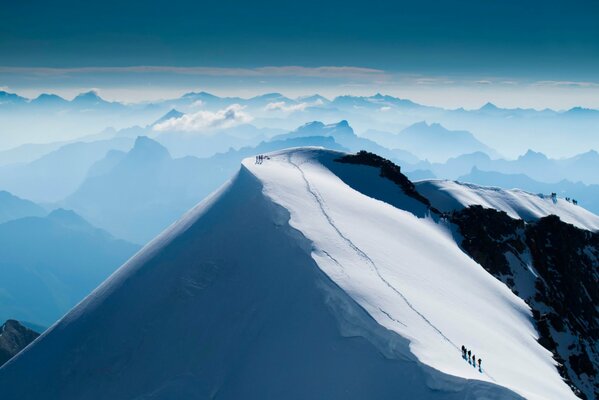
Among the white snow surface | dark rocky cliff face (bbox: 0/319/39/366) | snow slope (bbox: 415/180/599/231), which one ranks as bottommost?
dark rocky cliff face (bbox: 0/319/39/366)

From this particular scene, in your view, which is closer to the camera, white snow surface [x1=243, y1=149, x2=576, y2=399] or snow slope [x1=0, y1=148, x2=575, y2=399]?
snow slope [x1=0, y1=148, x2=575, y2=399]

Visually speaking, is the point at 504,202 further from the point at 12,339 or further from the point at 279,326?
the point at 12,339

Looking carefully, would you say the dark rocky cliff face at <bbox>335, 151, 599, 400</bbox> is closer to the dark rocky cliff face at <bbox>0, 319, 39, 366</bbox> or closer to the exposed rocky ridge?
the exposed rocky ridge

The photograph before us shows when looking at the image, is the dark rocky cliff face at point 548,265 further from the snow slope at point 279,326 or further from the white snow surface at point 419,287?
the snow slope at point 279,326

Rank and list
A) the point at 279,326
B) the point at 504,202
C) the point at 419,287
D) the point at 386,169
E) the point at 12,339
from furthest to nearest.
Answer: the point at 12,339, the point at 504,202, the point at 386,169, the point at 419,287, the point at 279,326

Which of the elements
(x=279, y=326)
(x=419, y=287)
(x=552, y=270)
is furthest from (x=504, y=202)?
(x=279, y=326)

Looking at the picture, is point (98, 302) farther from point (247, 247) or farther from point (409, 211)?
point (409, 211)

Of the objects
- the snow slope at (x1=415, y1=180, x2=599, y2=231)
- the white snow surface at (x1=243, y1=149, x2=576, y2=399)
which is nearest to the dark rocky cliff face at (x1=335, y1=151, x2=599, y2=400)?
the snow slope at (x1=415, y1=180, x2=599, y2=231)
